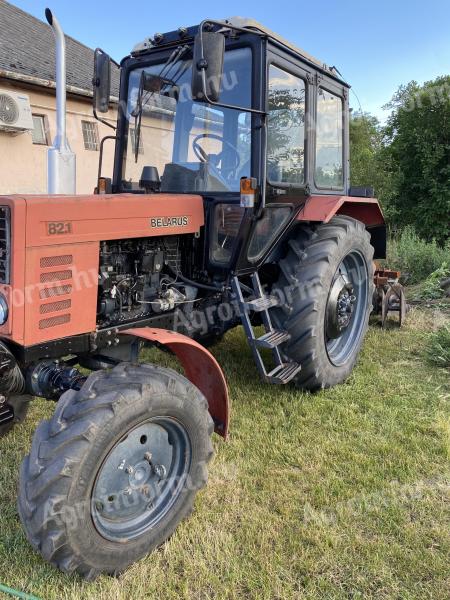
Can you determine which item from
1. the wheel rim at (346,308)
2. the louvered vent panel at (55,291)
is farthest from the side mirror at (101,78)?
the wheel rim at (346,308)

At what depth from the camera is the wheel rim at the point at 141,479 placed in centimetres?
211

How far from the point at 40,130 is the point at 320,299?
30.8ft

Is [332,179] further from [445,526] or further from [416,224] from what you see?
[416,224]

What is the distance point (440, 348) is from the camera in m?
4.29

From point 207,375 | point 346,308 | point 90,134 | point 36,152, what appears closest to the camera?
point 207,375

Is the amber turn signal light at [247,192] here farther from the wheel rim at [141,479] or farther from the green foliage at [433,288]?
the green foliage at [433,288]

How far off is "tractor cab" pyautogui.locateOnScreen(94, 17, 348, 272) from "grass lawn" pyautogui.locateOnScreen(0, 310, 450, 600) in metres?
1.15

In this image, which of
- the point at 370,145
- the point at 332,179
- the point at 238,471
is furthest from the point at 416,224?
the point at 238,471

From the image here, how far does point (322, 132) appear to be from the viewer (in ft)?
12.7

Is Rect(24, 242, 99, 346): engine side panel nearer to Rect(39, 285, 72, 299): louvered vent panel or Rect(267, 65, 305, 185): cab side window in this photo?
Rect(39, 285, 72, 299): louvered vent panel

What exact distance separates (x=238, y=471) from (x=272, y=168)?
186 centimetres

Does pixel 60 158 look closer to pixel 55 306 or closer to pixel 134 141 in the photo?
pixel 134 141

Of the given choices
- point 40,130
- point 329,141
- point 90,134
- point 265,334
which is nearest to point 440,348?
point 265,334

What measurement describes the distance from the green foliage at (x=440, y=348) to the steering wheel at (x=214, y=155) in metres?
2.41
